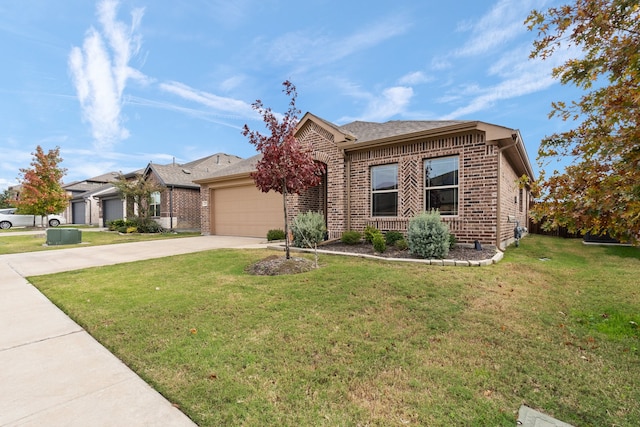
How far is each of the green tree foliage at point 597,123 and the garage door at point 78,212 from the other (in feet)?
134

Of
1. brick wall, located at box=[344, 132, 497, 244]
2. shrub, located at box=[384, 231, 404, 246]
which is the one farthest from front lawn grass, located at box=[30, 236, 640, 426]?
shrub, located at box=[384, 231, 404, 246]

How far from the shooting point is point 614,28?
303 centimetres

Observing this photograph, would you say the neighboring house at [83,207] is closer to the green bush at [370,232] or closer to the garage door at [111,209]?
the garage door at [111,209]

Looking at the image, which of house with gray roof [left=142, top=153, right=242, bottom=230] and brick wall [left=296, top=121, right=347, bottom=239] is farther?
house with gray roof [left=142, top=153, right=242, bottom=230]

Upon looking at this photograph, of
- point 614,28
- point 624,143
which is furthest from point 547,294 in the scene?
point 614,28

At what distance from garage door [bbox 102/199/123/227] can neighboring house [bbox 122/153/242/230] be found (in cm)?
711

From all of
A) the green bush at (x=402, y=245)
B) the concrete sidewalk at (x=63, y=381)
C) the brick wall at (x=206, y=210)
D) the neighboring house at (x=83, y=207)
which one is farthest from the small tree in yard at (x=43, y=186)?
the green bush at (x=402, y=245)

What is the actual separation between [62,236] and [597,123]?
17.2m

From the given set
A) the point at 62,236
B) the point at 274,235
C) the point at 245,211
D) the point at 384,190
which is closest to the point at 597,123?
the point at 384,190

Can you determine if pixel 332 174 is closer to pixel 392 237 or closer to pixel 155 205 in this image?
pixel 392 237

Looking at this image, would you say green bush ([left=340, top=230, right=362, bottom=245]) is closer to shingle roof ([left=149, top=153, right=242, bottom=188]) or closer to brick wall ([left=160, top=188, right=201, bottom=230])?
shingle roof ([left=149, top=153, right=242, bottom=188])

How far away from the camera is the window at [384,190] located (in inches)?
378

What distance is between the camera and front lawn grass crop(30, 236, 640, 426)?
7.04 ft

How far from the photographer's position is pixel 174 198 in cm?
1961
